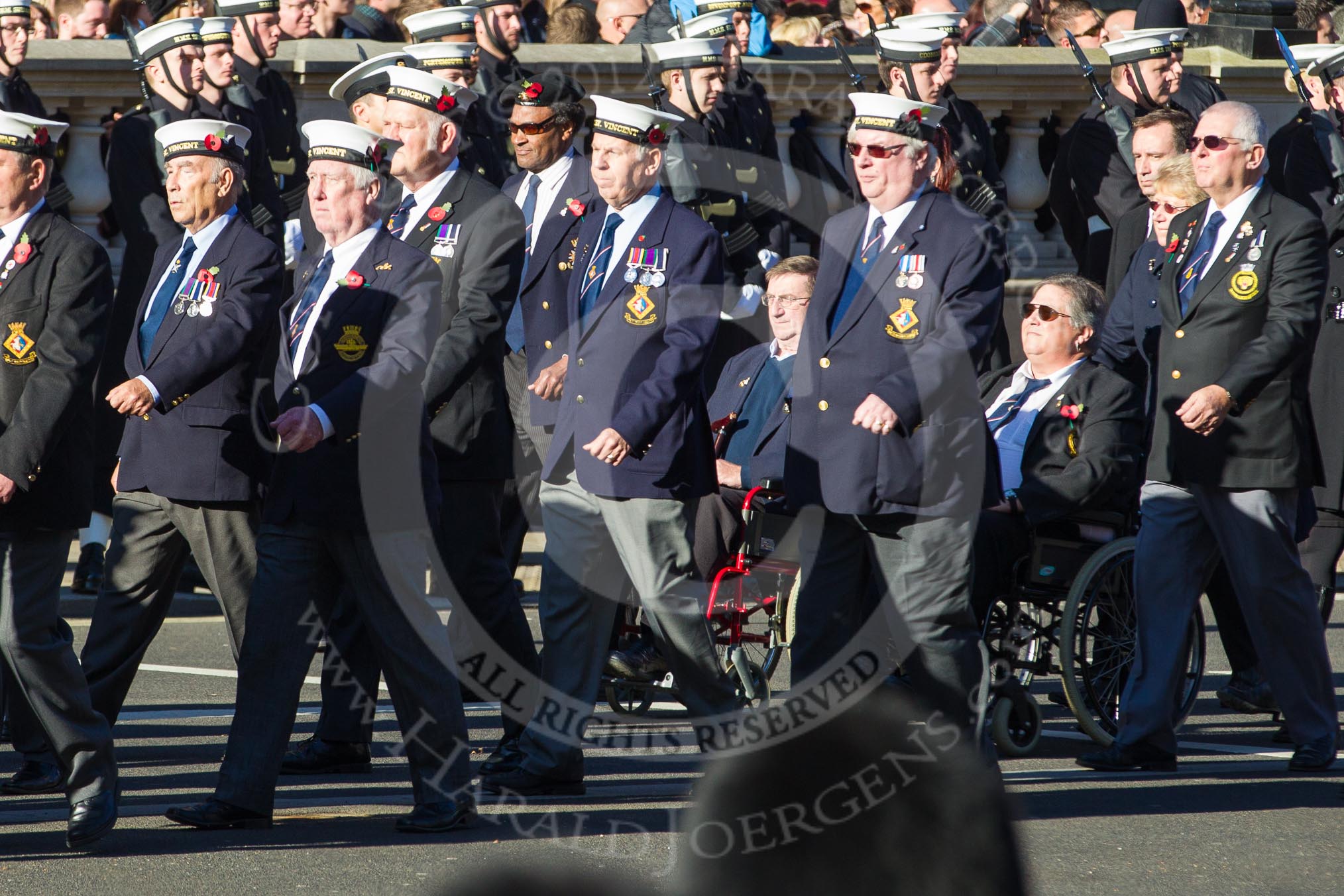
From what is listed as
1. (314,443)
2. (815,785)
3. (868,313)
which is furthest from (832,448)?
(815,785)

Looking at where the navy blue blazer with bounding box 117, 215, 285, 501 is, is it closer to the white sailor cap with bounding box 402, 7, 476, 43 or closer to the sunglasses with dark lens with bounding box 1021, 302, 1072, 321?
the sunglasses with dark lens with bounding box 1021, 302, 1072, 321

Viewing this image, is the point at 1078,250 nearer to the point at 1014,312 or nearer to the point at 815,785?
the point at 1014,312

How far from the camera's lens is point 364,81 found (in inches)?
254

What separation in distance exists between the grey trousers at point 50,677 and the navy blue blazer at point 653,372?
156 cm

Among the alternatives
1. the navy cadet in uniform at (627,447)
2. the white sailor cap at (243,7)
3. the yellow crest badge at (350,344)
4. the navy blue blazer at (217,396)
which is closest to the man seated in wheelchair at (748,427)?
the navy cadet in uniform at (627,447)

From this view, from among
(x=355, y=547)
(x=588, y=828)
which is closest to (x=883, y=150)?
(x=355, y=547)

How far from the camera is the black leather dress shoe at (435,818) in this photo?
16.9ft

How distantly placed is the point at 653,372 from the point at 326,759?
1.61 m

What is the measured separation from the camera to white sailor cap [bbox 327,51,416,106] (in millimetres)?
6375

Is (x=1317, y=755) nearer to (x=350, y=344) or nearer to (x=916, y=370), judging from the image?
(x=916, y=370)

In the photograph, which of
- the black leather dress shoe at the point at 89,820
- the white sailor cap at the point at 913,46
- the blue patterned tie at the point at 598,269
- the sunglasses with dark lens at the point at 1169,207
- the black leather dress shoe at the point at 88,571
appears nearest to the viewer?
the black leather dress shoe at the point at 89,820

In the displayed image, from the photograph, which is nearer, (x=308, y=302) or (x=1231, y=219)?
(x=308, y=302)

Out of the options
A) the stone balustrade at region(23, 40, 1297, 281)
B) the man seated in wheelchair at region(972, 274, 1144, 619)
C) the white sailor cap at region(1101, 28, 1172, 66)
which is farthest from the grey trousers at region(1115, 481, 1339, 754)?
Result: the stone balustrade at region(23, 40, 1297, 281)

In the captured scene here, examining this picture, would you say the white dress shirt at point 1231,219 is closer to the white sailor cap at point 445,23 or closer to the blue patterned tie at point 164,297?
the blue patterned tie at point 164,297
